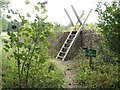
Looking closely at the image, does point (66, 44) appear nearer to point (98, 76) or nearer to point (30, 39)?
point (98, 76)

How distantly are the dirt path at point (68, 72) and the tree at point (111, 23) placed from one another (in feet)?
2.33

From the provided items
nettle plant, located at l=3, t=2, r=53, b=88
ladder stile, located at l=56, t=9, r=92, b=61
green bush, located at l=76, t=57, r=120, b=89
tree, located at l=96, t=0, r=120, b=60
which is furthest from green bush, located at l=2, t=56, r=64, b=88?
ladder stile, located at l=56, t=9, r=92, b=61

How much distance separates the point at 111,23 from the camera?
302 cm

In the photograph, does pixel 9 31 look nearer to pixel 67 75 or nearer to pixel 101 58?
pixel 67 75

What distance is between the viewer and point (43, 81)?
288cm

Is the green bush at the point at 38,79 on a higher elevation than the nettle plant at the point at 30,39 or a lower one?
lower

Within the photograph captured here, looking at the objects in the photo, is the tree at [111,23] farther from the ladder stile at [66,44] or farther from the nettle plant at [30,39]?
the ladder stile at [66,44]

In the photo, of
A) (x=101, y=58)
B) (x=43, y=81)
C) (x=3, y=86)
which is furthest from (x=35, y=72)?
(x=101, y=58)

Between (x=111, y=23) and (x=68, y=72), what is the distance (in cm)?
114

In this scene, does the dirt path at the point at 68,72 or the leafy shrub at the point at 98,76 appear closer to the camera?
the leafy shrub at the point at 98,76

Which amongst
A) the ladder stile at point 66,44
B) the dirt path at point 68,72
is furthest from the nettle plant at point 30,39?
the ladder stile at point 66,44

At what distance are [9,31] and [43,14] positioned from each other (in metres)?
0.39

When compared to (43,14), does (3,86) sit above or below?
below

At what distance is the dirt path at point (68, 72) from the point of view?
3.28 metres
